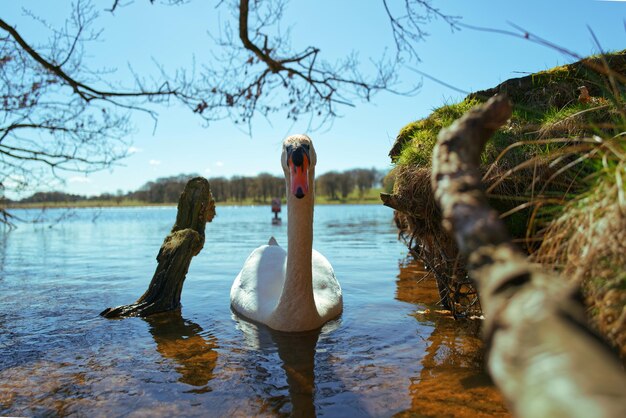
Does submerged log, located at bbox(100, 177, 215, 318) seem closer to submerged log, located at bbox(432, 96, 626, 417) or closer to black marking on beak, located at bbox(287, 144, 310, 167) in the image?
black marking on beak, located at bbox(287, 144, 310, 167)

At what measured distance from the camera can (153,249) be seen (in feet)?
56.0

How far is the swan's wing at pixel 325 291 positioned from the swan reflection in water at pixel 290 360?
18 cm

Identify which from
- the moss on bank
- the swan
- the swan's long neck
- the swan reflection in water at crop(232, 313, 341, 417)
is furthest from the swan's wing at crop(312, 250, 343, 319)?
the moss on bank

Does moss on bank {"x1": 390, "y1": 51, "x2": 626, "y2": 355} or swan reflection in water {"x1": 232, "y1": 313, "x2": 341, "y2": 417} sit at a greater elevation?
moss on bank {"x1": 390, "y1": 51, "x2": 626, "y2": 355}

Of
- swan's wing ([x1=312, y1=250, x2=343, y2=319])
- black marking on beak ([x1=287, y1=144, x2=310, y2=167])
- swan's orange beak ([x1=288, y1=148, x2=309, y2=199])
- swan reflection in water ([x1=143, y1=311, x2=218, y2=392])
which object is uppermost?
black marking on beak ([x1=287, y1=144, x2=310, y2=167])

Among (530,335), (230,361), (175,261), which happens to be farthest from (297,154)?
(530,335)

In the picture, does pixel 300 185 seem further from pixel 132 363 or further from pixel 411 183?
pixel 132 363

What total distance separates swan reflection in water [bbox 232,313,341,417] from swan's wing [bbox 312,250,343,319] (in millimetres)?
176

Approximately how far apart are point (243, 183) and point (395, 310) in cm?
11485

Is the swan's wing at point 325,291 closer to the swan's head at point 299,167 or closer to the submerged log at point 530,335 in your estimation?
the swan's head at point 299,167

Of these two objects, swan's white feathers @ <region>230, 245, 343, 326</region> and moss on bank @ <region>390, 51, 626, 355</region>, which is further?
swan's white feathers @ <region>230, 245, 343, 326</region>

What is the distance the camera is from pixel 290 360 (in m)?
4.54

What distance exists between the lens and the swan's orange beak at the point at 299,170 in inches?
187

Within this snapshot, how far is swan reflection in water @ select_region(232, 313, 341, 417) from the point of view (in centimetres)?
356
